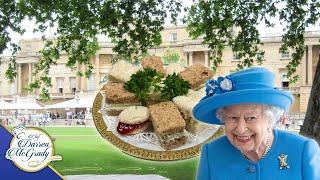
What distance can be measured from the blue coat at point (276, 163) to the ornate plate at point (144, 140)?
3002 mm

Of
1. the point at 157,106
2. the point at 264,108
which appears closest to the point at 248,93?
the point at 264,108

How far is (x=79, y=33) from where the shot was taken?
7.89m

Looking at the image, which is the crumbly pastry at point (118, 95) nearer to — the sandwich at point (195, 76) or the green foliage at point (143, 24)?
the sandwich at point (195, 76)

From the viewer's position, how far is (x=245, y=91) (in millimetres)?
1502

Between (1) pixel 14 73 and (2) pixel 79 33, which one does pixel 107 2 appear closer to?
(2) pixel 79 33

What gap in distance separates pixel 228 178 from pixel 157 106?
327 centimetres

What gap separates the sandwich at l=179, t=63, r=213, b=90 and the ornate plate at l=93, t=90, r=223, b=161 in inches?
15.5

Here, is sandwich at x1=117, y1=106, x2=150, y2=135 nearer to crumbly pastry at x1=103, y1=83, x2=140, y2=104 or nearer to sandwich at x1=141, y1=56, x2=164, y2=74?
crumbly pastry at x1=103, y1=83, x2=140, y2=104

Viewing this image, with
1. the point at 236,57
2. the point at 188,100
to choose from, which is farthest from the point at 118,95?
the point at 236,57

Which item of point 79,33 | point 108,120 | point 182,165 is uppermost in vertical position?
point 79,33

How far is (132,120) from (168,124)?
33 centimetres

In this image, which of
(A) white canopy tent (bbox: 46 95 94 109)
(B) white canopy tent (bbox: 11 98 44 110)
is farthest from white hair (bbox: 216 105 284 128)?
(B) white canopy tent (bbox: 11 98 44 110)

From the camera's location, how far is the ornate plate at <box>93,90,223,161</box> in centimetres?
469

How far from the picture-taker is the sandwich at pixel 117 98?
16.0 ft
